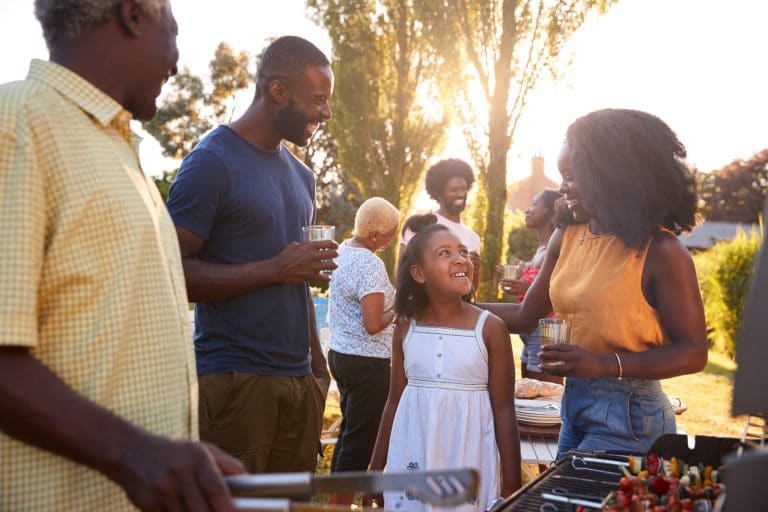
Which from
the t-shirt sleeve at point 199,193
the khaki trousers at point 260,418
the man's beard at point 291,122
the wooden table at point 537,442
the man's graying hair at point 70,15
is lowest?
the wooden table at point 537,442

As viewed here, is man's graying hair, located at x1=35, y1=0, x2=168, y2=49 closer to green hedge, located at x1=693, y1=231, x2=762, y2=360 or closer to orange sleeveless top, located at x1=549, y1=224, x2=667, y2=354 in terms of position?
orange sleeveless top, located at x1=549, y1=224, x2=667, y2=354

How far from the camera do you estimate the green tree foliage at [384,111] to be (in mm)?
22016

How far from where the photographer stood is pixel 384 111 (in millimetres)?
22375

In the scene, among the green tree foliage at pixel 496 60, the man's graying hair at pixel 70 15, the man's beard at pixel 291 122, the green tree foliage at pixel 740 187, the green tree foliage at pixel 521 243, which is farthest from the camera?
the green tree foliage at pixel 740 187

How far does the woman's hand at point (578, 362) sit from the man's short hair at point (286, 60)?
1.63 m

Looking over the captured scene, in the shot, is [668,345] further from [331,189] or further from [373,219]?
[331,189]

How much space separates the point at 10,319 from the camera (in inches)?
49.8

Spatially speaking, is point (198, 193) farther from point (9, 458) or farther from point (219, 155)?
point (9, 458)

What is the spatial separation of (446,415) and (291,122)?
1.63 metres

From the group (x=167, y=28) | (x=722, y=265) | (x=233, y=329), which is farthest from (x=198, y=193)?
(x=722, y=265)

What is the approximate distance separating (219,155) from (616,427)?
1899 mm

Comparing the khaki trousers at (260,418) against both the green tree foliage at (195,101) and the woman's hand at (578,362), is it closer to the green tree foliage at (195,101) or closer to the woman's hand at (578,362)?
the woman's hand at (578,362)

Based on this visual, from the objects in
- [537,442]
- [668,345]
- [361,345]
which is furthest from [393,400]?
[668,345]

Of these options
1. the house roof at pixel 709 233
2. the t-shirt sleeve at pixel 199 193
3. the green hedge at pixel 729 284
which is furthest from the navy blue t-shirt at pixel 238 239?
the house roof at pixel 709 233
